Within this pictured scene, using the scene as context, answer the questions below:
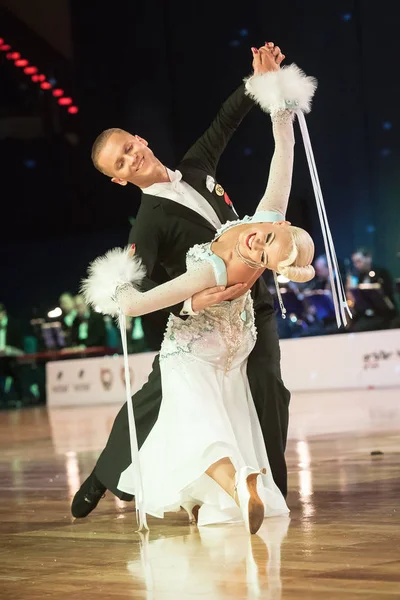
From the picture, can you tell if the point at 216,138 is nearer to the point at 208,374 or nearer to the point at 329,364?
the point at 208,374

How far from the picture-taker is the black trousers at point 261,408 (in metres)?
3.54

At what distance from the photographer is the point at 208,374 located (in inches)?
135

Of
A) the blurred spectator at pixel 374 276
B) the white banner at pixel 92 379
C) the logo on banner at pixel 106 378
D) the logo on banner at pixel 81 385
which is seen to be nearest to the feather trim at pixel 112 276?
the white banner at pixel 92 379

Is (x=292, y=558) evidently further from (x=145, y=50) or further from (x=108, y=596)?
(x=145, y=50)

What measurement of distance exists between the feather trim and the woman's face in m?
0.41

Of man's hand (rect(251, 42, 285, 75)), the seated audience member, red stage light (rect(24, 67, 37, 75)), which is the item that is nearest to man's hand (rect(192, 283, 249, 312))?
man's hand (rect(251, 42, 285, 75))

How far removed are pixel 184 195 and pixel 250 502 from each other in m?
1.06

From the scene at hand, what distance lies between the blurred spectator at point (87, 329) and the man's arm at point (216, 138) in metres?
10.5

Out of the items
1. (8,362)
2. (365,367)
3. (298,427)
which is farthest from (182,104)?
(298,427)

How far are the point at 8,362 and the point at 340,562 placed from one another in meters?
Answer: 12.4

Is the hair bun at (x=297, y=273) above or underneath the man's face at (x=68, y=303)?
underneath

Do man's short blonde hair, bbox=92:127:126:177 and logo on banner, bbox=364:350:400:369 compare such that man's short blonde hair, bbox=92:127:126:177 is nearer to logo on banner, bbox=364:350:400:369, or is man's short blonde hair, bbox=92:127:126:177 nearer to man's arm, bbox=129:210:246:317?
man's arm, bbox=129:210:246:317

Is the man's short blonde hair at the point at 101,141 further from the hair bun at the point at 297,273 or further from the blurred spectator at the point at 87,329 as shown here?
the blurred spectator at the point at 87,329

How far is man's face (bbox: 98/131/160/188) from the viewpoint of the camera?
337cm
